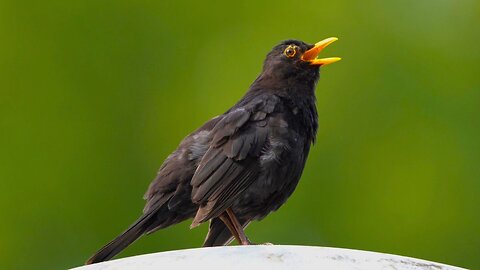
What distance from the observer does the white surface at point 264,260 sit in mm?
4508

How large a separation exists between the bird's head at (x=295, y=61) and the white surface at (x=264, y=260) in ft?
7.11

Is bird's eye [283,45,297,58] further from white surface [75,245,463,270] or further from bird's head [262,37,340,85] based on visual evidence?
white surface [75,245,463,270]

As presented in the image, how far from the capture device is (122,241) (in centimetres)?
606

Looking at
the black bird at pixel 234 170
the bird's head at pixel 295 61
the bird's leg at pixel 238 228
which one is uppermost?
the bird's head at pixel 295 61

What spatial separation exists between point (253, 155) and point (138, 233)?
25.8 inches

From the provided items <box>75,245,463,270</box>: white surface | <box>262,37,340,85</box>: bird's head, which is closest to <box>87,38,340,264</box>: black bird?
<box>262,37,340,85</box>: bird's head

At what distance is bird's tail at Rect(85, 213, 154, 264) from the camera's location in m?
5.94

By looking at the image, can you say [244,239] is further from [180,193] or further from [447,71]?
[447,71]

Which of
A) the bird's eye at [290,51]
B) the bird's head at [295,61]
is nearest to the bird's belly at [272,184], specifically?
the bird's head at [295,61]

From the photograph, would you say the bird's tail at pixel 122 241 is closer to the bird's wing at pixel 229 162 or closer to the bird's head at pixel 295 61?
the bird's wing at pixel 229 162

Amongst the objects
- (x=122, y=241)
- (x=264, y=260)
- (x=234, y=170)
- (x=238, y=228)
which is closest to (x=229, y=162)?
(x=234, y=170)

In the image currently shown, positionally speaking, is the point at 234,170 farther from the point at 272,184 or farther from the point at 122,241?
the point at 122,241

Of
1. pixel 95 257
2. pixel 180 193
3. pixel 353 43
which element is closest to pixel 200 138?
pixel 180 193

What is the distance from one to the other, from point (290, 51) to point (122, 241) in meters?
1.51
